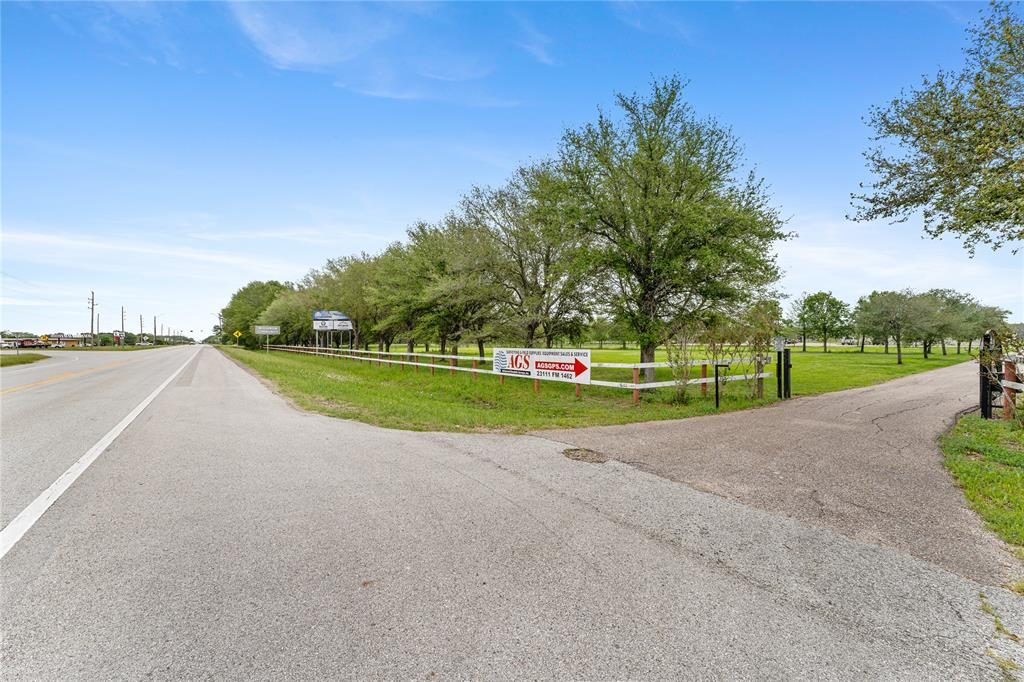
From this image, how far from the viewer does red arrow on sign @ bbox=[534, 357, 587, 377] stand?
12375 mm

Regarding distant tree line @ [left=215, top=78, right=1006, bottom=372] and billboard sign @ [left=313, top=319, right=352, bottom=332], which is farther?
billboard sign @ [left=313, top=319, right=352, bottom=332]

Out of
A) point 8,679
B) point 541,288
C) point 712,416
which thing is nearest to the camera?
point 8,679

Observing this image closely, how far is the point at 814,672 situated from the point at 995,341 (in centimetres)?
1045

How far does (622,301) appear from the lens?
14.9 meters

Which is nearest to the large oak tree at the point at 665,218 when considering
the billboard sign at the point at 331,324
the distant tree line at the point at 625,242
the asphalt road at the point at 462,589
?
the distant tree line at the point at 625,242

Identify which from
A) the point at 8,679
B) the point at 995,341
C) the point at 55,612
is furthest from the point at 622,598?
the point at 995,341

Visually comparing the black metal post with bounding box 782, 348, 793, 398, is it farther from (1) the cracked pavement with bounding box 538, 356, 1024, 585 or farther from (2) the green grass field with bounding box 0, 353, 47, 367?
(2) the green grass field with bounding box 0, 353, 47, 367

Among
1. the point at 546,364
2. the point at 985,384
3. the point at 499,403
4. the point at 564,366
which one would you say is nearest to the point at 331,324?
the point at 546,364

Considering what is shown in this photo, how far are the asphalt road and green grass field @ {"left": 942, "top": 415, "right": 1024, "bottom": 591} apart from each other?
1348 mm

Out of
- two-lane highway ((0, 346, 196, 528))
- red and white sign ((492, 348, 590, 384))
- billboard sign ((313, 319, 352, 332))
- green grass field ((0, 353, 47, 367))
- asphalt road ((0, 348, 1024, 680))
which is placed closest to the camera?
asphalt road ((0, 348, 1024, 680))

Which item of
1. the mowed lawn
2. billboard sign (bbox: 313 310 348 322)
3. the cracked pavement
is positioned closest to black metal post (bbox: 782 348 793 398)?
the mowed lawn

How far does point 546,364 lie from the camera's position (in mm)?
13359

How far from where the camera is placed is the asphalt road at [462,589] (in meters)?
2.07

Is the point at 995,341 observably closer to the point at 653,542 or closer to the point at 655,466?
the point at 655,466
